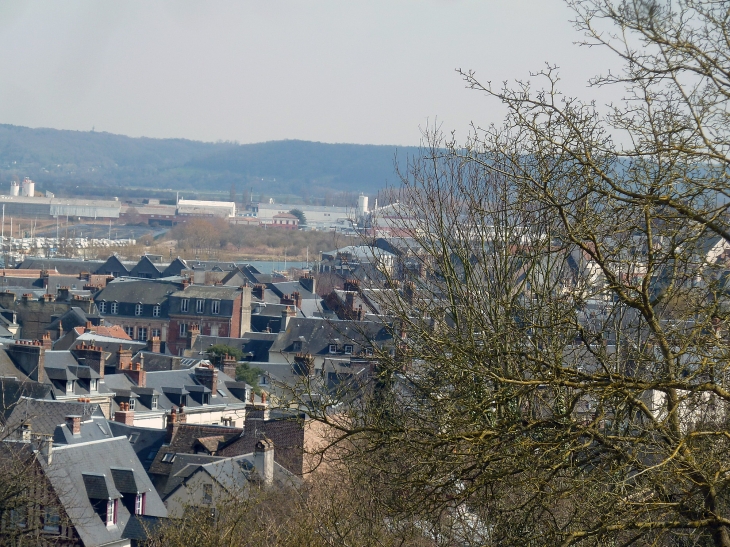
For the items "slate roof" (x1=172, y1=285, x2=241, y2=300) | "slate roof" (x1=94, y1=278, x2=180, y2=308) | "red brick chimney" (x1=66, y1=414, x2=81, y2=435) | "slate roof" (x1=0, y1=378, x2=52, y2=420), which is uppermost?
"red brick chimney" (x1=66, y1=414, x2=81, y2=435)

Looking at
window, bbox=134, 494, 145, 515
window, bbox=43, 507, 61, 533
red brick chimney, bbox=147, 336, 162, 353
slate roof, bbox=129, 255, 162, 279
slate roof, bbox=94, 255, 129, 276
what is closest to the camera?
window, bbox=43, 507, 61, 533

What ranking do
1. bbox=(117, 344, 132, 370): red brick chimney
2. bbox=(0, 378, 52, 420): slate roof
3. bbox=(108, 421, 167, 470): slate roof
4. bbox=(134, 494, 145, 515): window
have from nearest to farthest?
bbox=(134, 494, 145, 515): window, bbox=(108, 421, 167, 470): slate roof, bbox=(0, 378, 52, 420): slate roof, bbox=(117, 344, 132, 370): red brick chimney

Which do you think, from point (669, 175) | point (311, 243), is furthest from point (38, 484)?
point (311, 243)

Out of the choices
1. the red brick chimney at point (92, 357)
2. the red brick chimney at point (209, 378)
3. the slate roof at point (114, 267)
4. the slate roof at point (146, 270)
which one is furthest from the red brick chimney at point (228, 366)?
the slate roof at point (114, 267)

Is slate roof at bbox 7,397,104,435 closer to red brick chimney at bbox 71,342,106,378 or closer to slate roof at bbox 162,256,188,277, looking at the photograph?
red brick chimney at bbox 71,342,106,378

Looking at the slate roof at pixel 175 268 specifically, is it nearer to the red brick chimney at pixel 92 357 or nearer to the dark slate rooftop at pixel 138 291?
the dark slate rooftop at pixel 138 291

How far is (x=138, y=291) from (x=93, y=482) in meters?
40.7

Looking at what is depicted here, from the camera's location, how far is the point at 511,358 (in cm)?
718

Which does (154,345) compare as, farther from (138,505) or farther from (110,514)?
(110,514)

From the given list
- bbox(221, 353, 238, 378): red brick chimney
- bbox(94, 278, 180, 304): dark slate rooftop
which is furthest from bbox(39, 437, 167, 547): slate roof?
bbox(94, 278, 180, 304): dark slate rooftop

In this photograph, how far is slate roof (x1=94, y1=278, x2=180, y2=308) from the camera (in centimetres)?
6178

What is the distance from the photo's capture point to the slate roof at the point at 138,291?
6178cm

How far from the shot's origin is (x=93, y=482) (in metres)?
22.8

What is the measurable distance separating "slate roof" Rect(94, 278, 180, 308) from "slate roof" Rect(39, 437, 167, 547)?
37.2 m
